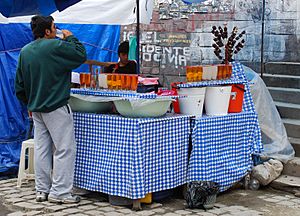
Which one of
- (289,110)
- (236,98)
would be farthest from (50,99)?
(289,110)

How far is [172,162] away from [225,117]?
90cm

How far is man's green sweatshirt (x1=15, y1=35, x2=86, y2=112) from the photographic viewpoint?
5883 mm

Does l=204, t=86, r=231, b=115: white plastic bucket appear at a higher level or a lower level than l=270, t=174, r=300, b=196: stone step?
higher

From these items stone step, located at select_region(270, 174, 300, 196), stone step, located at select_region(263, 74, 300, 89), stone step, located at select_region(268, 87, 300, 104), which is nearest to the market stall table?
stone step, located at select_region(270, 174, 300, 196)

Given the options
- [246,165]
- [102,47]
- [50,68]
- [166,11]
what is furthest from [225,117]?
[166,11]

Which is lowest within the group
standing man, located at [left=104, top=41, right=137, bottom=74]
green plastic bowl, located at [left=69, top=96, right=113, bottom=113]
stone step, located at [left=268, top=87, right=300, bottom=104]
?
stone step, located at [left=268, top=87, right=300, bottom=104]

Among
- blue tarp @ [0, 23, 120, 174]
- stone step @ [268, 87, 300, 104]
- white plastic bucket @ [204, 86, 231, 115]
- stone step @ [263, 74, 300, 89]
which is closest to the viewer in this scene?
white plastic bucket @ [204, 86, 231, 115]

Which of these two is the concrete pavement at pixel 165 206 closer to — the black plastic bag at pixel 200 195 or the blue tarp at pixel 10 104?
the black plastic bag at pixel 200 195

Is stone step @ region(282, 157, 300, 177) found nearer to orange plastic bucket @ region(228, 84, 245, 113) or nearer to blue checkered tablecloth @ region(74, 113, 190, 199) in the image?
orange plastic bucket @ region(228, 84, 245, 113)

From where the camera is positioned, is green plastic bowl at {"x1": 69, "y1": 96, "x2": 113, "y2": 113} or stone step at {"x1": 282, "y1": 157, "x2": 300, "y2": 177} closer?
green plastic bowl at {"x1": 69, "y1": 96, "x2": 113, "y2": 113}

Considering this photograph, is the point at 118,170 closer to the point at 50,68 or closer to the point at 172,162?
the point at 172,162

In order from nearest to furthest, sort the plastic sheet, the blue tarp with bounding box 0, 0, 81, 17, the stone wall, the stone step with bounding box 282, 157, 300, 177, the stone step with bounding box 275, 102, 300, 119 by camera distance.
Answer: the blue tarp with bounding box 0, 0, 81, 17
the stone step with bounding box 282, 157, 300, 177
the plastic sheet
the stone step with bounding box 275, 102, 300, 119
the stone wall

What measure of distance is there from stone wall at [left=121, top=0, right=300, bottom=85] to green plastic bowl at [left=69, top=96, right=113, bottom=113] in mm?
4075

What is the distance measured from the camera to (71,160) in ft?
20.1
